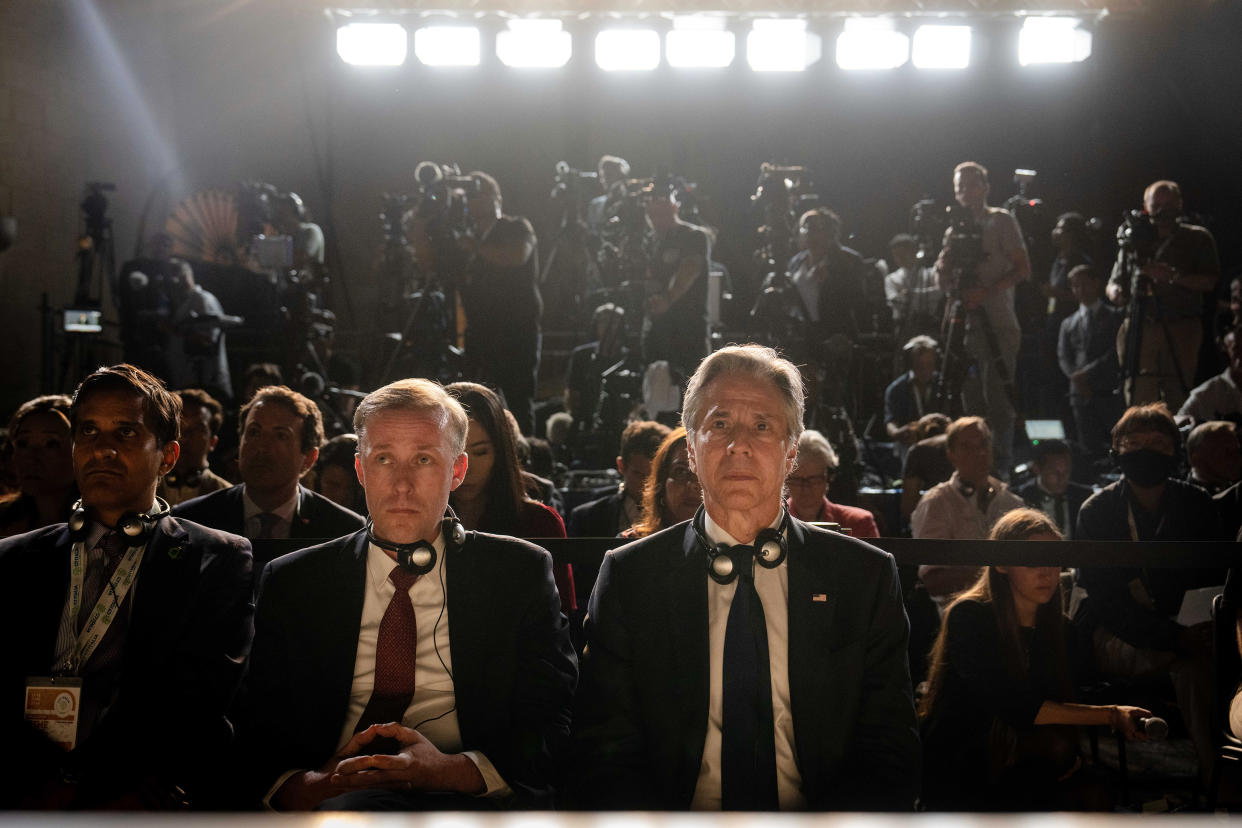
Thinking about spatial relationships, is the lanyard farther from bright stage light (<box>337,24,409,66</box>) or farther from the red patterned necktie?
bright stage light (<box>337,24,409,66</box>)

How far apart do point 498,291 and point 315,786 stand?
518cm

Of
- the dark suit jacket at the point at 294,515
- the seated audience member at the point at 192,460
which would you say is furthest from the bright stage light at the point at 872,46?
the dark suit jacket at the point at 294,515

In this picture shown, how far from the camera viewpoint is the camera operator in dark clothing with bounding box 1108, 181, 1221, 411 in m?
6.90

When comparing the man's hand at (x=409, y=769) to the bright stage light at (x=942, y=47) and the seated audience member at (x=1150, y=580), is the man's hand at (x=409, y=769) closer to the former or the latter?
the seated audience member at (x=1150, y=580)

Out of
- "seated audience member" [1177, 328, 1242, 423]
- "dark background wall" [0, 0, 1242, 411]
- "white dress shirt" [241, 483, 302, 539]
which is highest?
"dark background wall" [0, 0, 1242, 411]

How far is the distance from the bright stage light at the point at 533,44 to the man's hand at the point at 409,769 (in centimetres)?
975

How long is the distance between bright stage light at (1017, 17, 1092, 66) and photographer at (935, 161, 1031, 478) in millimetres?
4827

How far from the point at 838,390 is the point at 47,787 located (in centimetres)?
542

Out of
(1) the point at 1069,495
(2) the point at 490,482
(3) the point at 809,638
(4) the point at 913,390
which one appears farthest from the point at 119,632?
(4) the point at 913,390

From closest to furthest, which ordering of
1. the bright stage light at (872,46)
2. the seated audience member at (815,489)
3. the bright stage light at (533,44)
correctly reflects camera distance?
1. the seated audience member at (815,489)
2. the bright stage light at (872,46)
3. the bright stage light at (533,44)

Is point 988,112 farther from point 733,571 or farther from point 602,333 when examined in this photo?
point 733,571

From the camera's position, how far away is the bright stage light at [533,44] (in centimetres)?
1082

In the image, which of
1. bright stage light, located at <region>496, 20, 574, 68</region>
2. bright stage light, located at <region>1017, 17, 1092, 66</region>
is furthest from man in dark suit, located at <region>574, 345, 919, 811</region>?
bright stage light, located at <region>1017, 17, 1092, 66</region>

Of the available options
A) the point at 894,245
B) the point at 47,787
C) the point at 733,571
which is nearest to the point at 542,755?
the point at 733,571
